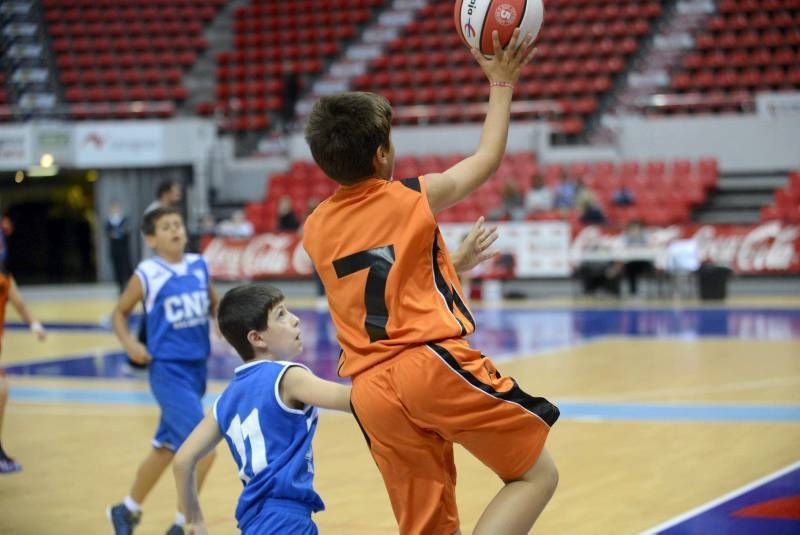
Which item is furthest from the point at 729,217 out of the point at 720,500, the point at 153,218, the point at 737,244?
the point at 153,218

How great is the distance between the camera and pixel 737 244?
19.9 m

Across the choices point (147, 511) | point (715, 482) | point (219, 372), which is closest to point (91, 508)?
point (147, 511)

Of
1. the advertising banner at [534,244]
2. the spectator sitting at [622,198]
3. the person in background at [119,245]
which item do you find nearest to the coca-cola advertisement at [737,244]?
the advertising banner at [534,244]

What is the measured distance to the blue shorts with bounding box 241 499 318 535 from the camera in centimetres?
384

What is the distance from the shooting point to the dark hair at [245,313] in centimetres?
407

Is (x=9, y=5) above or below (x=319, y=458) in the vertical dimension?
above

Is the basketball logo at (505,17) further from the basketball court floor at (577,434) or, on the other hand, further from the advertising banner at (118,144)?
the advertising banner at (118,144)

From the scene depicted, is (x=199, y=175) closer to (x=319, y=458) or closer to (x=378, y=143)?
(x=319, y=458)

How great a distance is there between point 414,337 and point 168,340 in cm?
278

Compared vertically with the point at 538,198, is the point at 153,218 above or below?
above

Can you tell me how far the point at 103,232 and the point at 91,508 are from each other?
1991cm

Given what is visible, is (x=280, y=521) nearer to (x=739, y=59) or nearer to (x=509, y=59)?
(x=509, y=59)

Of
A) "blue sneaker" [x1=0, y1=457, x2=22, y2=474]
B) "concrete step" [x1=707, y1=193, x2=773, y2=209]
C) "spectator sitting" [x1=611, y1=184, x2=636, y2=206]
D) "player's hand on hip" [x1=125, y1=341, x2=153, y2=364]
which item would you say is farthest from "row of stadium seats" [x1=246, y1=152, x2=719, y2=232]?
"player's hand on hip" [x1=125, y1=341, x2=153, y2=364]

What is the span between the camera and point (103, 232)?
26047 mm
